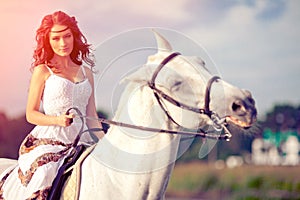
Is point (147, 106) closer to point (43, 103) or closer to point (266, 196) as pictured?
point (43, 103)

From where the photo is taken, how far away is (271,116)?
22875mm

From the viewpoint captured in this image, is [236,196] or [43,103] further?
[236,196]

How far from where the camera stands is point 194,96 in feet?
8.71

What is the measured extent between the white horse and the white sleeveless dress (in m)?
0.22

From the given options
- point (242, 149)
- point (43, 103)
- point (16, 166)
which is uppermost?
point (43, 103)

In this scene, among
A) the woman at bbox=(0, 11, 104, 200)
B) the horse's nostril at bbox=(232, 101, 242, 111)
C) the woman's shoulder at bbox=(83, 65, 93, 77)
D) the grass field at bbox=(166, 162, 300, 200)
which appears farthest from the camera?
the grass field at bbox=(166, 162, 300, 200)

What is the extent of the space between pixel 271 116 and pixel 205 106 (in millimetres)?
20473

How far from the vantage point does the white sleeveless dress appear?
2.93 m

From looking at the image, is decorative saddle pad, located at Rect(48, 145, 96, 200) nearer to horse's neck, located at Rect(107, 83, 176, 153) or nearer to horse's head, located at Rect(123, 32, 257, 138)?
horse's neck, located at Rect(107, 83, 176, 153)

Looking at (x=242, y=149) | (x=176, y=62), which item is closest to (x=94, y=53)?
(x=176, y=62)

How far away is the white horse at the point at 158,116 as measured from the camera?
264 centimetres

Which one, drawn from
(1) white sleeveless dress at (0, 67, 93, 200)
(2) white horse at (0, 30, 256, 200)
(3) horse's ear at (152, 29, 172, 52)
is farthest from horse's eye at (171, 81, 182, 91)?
(1) white sleeveless dress at (0, 67, 93, 200)

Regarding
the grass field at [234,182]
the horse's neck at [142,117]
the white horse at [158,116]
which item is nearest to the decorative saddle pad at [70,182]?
the white horse at [158,116]

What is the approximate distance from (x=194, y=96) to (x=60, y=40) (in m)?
0.79
